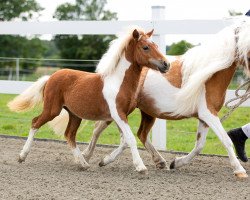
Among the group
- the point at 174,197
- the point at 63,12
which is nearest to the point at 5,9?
the point at 63,12

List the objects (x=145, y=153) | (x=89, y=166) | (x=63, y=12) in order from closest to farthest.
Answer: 1. (x=89, y=166)
2. (x=145, y=153)
3. (x=63, y=12)

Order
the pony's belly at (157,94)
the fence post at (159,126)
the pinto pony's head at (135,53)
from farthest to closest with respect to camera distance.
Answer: the fence post at (159,126) → the pony's belly at (157,94) → the pinto pony's head at (135,53)

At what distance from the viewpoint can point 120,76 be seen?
543cm

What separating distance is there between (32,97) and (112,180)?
1597 millimetres

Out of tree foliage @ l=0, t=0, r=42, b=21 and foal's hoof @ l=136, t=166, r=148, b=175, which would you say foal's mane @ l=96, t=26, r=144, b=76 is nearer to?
foal's hoof @ l=136, t=166, r=148, b=175

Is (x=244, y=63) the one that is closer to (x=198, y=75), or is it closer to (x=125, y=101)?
(x=198, y=75)

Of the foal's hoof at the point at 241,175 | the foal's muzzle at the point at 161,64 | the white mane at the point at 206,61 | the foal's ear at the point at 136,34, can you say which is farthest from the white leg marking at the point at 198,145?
the foal's ear at the point at 136,34

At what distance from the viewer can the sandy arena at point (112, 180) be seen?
4.43 metres

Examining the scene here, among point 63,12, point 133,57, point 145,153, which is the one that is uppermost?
point 133,57

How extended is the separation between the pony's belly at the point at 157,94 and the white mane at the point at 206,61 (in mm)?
99

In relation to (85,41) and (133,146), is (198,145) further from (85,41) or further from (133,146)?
(85,41)

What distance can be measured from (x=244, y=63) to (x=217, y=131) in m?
0.71

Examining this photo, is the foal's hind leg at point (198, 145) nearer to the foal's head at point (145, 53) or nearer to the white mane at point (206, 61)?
the white mane at point (206, 61)

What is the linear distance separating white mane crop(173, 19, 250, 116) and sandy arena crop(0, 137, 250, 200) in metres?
0.70
